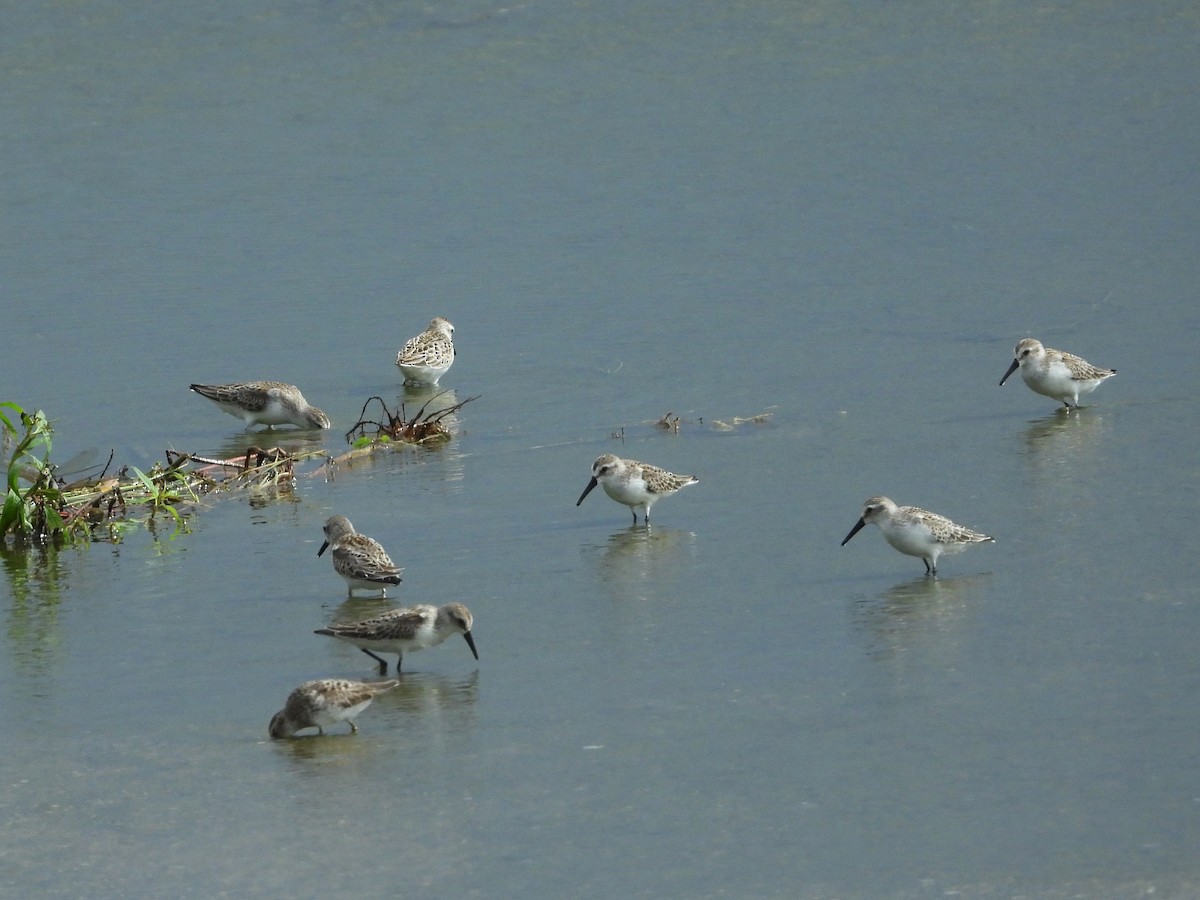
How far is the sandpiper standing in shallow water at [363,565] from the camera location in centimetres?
1159

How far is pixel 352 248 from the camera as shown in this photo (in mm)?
22750

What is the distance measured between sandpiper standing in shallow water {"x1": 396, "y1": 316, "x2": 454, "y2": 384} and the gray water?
29cm

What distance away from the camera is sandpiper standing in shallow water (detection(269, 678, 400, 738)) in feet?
30.6

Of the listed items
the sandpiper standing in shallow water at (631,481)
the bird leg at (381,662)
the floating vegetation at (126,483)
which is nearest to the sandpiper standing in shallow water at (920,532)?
the sandpiper standing in shallow water at (631,481)

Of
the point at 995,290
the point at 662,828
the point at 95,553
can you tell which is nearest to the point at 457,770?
the point at 662,828

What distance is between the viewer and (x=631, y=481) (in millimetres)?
13281

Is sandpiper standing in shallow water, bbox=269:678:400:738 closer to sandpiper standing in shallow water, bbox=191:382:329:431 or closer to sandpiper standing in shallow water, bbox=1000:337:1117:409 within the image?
sandpiper standing in shallow water, bbox=191:382:329:431

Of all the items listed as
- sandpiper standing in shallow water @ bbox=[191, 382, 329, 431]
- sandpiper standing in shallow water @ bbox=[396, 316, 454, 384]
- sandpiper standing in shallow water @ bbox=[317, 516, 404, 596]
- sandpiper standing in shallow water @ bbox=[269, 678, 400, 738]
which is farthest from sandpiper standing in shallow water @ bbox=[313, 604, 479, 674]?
sandpiper standing in shallow water @ bbox=[396, 316, 454, 384]

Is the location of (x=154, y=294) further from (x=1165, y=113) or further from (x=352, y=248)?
(x=1165, y=113)

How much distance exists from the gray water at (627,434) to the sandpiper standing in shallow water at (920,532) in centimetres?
25

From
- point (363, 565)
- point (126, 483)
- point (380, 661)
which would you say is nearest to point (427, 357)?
point (126, 483)

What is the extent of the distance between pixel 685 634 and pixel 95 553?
15.7ft

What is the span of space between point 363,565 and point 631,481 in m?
2.37

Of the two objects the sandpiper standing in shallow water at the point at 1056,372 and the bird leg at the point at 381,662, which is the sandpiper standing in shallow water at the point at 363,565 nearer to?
the bird leg at the point at 381,662
